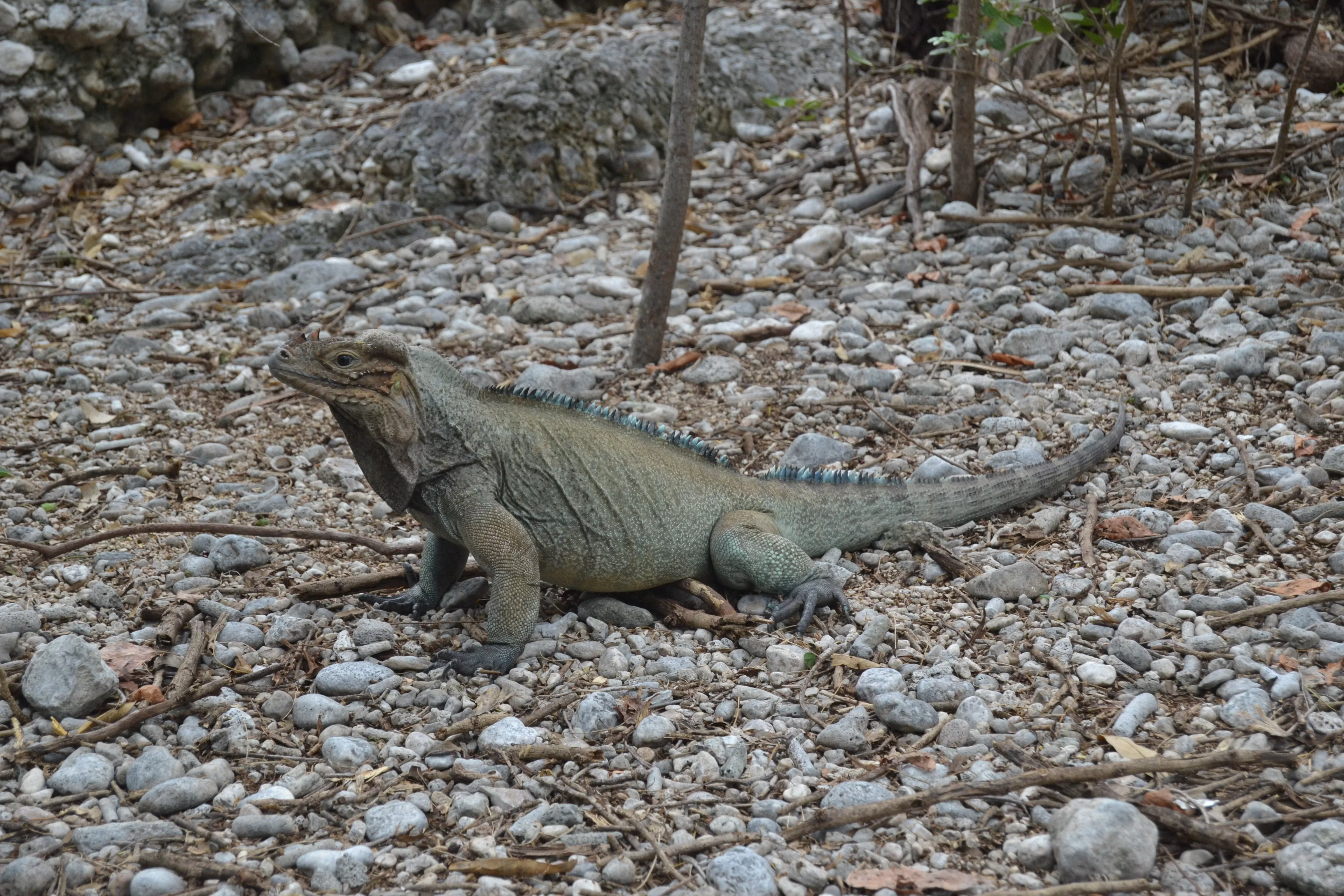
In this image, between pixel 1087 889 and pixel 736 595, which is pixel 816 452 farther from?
pixel 1087 889

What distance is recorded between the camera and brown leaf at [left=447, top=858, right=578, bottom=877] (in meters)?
3.60

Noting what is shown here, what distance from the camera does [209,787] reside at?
399 cm

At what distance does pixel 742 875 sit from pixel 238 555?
3388mm

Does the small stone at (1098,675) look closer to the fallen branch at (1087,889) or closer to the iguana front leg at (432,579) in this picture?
the fallen branch at (1087,889)

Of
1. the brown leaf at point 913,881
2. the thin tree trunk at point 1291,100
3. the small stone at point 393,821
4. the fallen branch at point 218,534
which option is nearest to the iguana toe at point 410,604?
the fallen branch at point 218,534

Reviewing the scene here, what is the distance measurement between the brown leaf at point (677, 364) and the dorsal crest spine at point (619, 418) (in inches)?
77.9

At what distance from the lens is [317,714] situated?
4.49 metres

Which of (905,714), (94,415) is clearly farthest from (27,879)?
(94,415)

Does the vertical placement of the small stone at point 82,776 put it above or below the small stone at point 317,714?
above

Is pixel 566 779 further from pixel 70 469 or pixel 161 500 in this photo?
pixel 70 469

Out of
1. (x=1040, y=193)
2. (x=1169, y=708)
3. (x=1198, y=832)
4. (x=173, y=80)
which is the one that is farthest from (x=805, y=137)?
(x=1198, y=832)

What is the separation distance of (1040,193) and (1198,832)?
21.3ft

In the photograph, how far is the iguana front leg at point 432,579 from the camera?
17.9 ft

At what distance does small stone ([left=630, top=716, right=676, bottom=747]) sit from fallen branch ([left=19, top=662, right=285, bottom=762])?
1.65m
